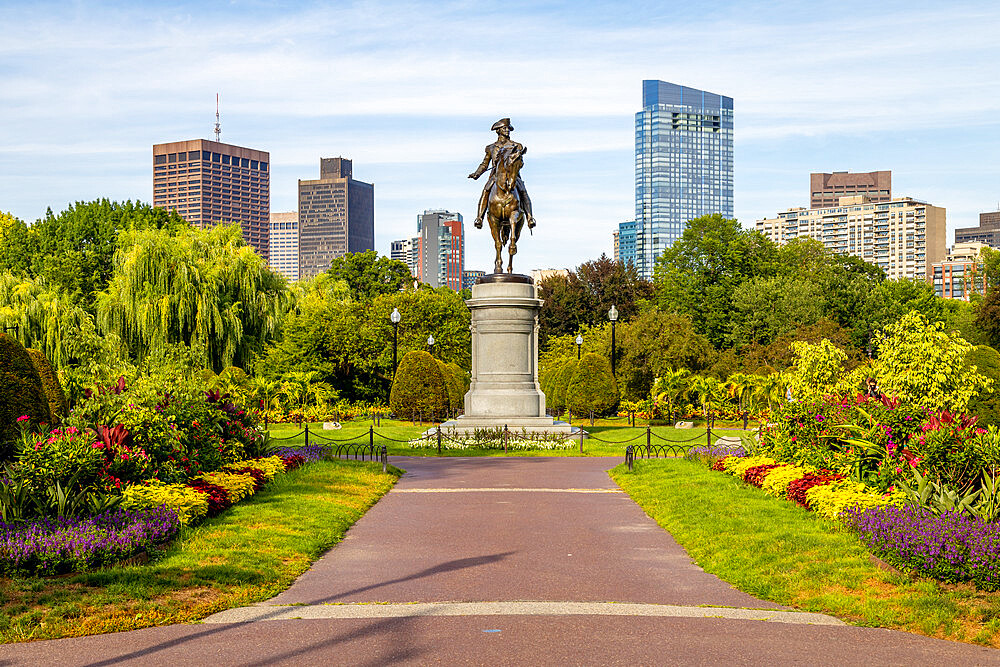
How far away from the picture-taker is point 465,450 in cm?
2706

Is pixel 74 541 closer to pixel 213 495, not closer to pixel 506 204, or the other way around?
pixel 213 495

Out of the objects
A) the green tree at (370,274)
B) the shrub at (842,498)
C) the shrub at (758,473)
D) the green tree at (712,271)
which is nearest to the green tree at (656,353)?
the green tree at (712,271)

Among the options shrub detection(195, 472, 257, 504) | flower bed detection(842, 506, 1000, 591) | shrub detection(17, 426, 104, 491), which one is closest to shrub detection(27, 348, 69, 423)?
shrub detection(195, 472, 257, 504)

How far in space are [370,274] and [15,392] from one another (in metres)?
57.5

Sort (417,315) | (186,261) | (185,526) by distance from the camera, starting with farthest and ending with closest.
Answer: (417,315) → (186,261) → (185,526)

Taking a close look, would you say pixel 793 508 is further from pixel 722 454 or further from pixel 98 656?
pixel 98 656

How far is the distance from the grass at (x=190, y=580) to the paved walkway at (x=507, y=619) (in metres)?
0.26

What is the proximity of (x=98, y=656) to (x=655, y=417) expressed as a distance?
39896 millimetres

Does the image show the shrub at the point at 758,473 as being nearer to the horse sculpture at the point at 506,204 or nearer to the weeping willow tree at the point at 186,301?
the horse sculpture at the point at 506,204

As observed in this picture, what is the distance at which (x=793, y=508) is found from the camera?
1448 cm

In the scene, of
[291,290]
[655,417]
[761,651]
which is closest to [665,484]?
[761,651]

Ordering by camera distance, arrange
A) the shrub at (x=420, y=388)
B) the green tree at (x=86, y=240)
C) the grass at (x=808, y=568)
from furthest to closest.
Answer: the green tree at (x=86, y=240) → the shrub at (x=420, y=388) → the grass at (x=808, y=568)

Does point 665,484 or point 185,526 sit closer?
point 185,526

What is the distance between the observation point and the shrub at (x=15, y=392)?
14609 mm
